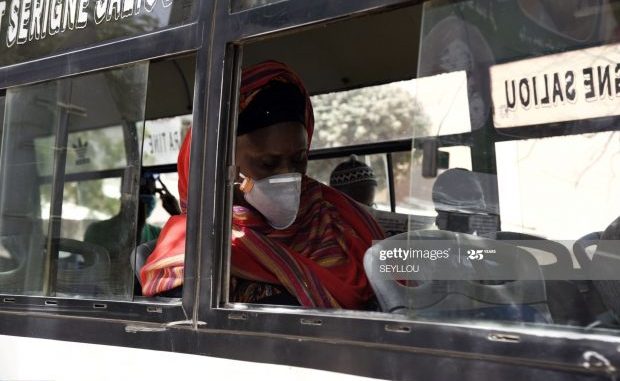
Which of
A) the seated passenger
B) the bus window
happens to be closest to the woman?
the bus window

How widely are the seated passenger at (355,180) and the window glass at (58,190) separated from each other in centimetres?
180

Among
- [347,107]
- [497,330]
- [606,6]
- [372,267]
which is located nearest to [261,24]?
[372,267]

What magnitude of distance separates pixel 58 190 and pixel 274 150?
770mm

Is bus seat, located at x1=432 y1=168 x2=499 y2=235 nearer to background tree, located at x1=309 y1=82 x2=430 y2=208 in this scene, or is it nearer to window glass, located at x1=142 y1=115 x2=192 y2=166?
background tree, located at x1=309 y1=82 x2=430 y2=208

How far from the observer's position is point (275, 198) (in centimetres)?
242

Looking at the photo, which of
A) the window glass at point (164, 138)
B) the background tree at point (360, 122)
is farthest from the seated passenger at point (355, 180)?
the window glass at point (164, 138)

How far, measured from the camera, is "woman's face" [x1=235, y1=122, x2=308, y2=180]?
2477 mm

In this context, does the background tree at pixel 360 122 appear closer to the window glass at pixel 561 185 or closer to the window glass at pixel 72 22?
the window glass at pixel 72 22

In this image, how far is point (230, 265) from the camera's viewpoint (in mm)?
2047

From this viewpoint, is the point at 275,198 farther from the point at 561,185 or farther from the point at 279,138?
the point at 561,185

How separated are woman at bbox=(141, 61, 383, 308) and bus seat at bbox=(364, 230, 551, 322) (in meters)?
0.37

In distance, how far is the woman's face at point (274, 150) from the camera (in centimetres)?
248

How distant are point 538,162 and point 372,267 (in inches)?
21.2

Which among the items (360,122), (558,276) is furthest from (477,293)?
(360,122)
